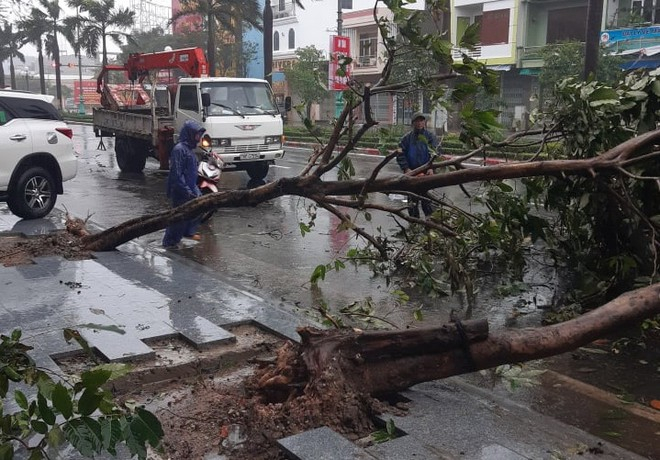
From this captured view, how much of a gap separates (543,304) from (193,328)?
11.2 feet

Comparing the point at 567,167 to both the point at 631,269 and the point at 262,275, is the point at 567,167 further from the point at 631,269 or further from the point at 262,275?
the point at 262,275

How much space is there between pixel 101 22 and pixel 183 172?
47.3 metres

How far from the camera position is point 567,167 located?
15.7 ft

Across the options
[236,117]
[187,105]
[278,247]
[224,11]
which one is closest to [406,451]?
[278,247]

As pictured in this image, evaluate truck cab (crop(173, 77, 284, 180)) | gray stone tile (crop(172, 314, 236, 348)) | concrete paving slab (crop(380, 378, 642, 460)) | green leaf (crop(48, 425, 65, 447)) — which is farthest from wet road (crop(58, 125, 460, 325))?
green leaf (crop(48, 425, 65, 447))

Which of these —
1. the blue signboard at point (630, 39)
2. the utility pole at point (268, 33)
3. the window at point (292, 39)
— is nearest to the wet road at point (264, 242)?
the utility pole at point (268, 33)

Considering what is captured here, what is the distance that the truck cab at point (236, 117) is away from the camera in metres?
14.4

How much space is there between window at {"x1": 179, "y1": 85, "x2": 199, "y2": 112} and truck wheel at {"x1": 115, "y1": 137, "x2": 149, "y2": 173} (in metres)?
2.62

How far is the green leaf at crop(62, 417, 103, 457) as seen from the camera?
2.38 m

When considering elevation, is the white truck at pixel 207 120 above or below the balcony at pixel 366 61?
below

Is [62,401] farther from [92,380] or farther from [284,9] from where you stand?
[284,9]

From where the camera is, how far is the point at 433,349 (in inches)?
163

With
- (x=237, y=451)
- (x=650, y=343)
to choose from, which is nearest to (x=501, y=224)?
(x=650, y=343)

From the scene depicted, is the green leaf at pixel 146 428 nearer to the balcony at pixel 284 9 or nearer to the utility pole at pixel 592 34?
the utility pole at pixel 592 34
